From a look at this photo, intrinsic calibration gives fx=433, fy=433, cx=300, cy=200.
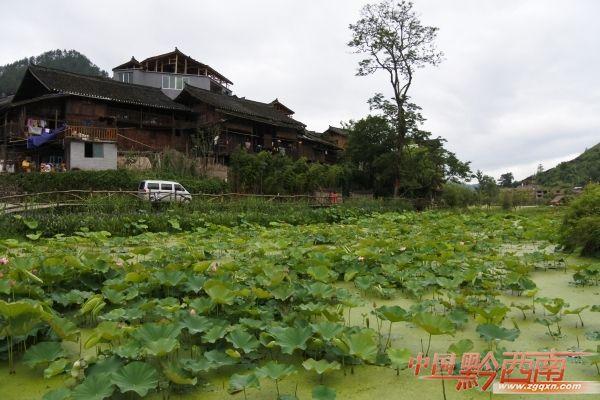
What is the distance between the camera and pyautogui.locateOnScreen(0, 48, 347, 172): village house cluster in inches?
823

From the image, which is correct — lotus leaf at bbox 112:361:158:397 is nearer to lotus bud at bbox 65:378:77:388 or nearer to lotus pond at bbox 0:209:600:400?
lotus pond at bbox 0:209:600:400

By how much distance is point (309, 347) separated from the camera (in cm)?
226

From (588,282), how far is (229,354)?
131 inches

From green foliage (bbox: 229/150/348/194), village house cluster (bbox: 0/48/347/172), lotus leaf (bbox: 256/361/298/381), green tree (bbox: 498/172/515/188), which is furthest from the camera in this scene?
green tree (bbox: 498/172/515/188)

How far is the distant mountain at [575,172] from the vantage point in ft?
142

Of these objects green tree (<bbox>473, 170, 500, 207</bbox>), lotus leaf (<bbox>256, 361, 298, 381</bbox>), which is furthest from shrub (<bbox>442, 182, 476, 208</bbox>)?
lotus leaf (<bbox>256, 361, 298, 381</bbox>)

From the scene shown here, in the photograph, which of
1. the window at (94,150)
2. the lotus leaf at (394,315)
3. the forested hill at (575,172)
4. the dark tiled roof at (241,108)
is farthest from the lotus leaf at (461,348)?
the forested hill at (575,172)

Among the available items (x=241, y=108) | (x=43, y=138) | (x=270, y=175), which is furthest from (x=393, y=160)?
(x=43, y=138)

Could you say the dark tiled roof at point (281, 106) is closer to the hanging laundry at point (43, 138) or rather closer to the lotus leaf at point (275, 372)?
A: the hanging laundry at point (43, 138)

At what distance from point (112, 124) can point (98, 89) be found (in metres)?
1.93

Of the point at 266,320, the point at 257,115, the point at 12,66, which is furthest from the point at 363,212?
the point at 12,66

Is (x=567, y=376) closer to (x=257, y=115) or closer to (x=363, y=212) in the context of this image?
(x=363, y=212)

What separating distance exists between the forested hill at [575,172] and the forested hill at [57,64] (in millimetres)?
51938

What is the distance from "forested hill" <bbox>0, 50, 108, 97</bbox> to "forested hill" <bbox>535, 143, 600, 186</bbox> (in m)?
51.9
